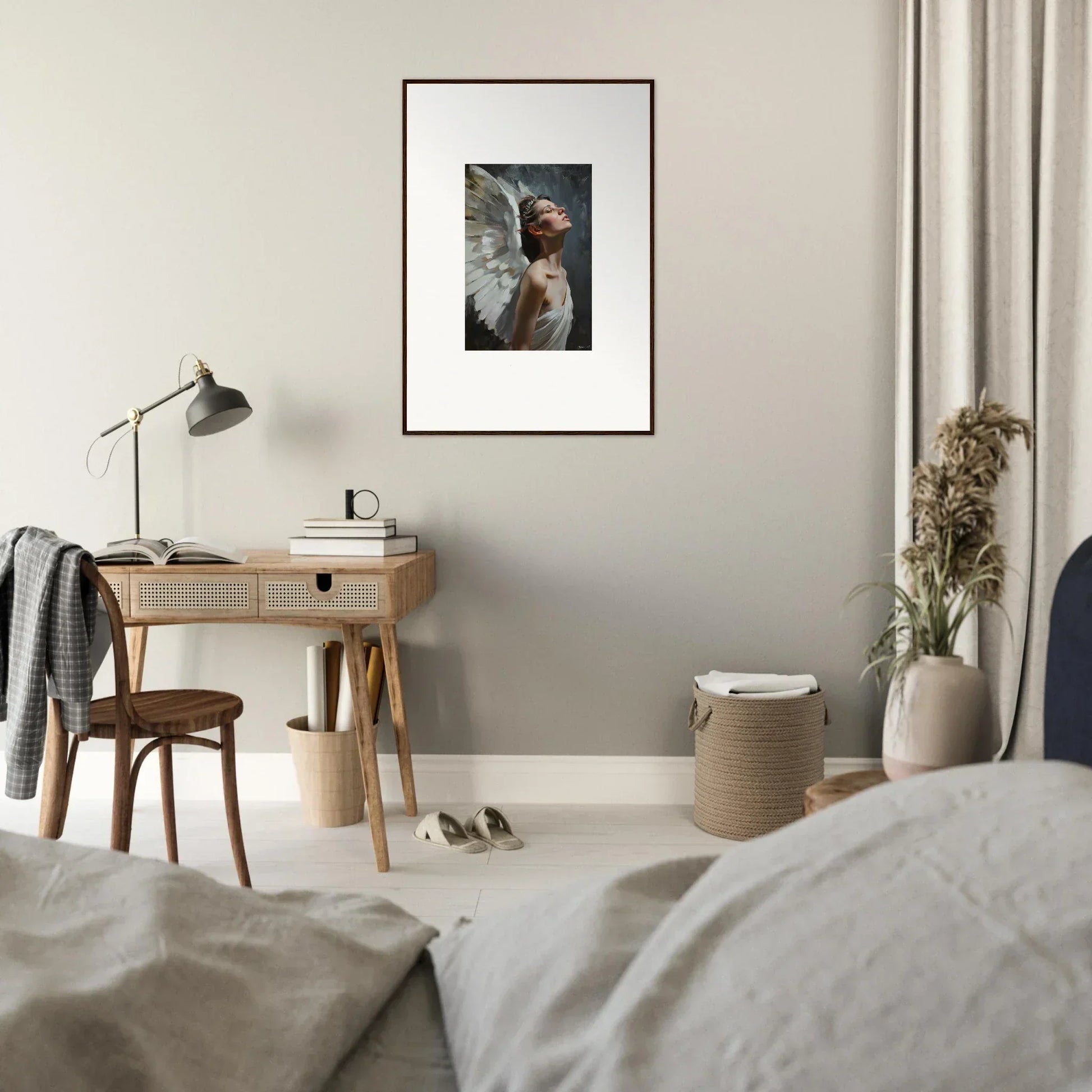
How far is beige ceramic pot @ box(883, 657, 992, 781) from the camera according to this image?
1442mm

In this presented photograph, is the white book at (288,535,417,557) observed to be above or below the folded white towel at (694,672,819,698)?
above

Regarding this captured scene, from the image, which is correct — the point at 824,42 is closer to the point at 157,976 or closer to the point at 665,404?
the point at 665,404

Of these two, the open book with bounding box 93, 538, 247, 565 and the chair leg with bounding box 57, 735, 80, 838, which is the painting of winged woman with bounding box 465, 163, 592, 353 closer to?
the open book with bounding box 93, 538, 247, 565

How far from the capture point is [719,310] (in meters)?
3.00

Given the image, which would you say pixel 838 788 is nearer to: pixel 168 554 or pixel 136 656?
pixel 168 554

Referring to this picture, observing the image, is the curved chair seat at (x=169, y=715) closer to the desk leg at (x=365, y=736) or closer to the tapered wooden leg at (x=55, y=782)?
the tapered wooden leg at (x=55, y=782)

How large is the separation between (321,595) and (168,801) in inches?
25.7

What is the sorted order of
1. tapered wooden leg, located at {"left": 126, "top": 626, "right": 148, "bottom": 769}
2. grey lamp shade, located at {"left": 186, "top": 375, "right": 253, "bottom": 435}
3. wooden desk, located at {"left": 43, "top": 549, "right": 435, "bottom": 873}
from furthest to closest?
tapered wooden leg, located at {"left": 126, "top": 626, "right": 148, "bottom": 769}
grey lamp shade, located at {"left": 186, "top": 375, "right": 253, "bottom": 435}
wooden desk, located at {"left": 43, "top": 549, "right": 435, "bottom": 873}

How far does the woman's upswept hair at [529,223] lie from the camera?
2.99 m

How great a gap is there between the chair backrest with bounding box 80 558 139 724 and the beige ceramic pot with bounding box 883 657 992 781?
156 cm

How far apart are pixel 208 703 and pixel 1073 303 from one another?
2.41m

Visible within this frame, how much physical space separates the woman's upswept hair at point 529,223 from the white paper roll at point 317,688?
1306mm

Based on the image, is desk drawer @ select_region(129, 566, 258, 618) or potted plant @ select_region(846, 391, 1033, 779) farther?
desk drawer @ select_region(129, 566, 258, 618)

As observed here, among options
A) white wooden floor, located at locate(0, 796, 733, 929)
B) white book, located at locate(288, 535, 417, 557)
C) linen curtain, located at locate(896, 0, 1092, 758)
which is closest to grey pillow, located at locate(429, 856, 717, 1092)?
white wooden floor, located at locate(0, 796, 733, 929)
